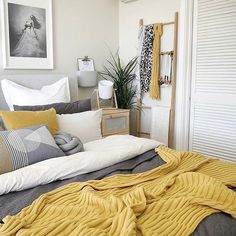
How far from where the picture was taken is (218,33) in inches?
118

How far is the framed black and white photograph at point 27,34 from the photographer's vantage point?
2.81 metres

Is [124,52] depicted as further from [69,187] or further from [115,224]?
[115,224]

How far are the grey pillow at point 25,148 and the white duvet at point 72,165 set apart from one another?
98 mm

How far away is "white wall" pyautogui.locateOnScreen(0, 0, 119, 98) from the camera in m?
3.27

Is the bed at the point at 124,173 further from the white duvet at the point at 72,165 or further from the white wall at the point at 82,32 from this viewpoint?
the white wall at the point at 82,32

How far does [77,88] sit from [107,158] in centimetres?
166

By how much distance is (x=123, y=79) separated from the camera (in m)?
3.78

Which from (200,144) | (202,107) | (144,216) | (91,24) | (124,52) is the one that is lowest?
(200,144)

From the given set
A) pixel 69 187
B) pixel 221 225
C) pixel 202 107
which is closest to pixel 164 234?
pixel 221 225

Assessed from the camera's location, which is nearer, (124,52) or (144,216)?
(144,216)

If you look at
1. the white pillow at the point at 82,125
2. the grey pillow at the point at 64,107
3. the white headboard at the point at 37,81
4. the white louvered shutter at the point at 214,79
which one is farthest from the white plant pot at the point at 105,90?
the white louvered shutter at the point at 214,79

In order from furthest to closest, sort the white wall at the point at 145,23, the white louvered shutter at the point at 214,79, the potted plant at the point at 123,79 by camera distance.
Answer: the potted plant at the point at 123,79
the white wall at the point at 145,23
the white louvered shutter at the point at 214,79

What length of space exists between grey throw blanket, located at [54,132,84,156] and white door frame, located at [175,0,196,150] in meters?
1.70

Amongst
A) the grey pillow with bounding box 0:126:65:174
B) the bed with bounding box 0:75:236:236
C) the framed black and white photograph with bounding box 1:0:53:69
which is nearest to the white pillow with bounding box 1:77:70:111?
the framed black and white photograph with bounding box 1:0:53:69
